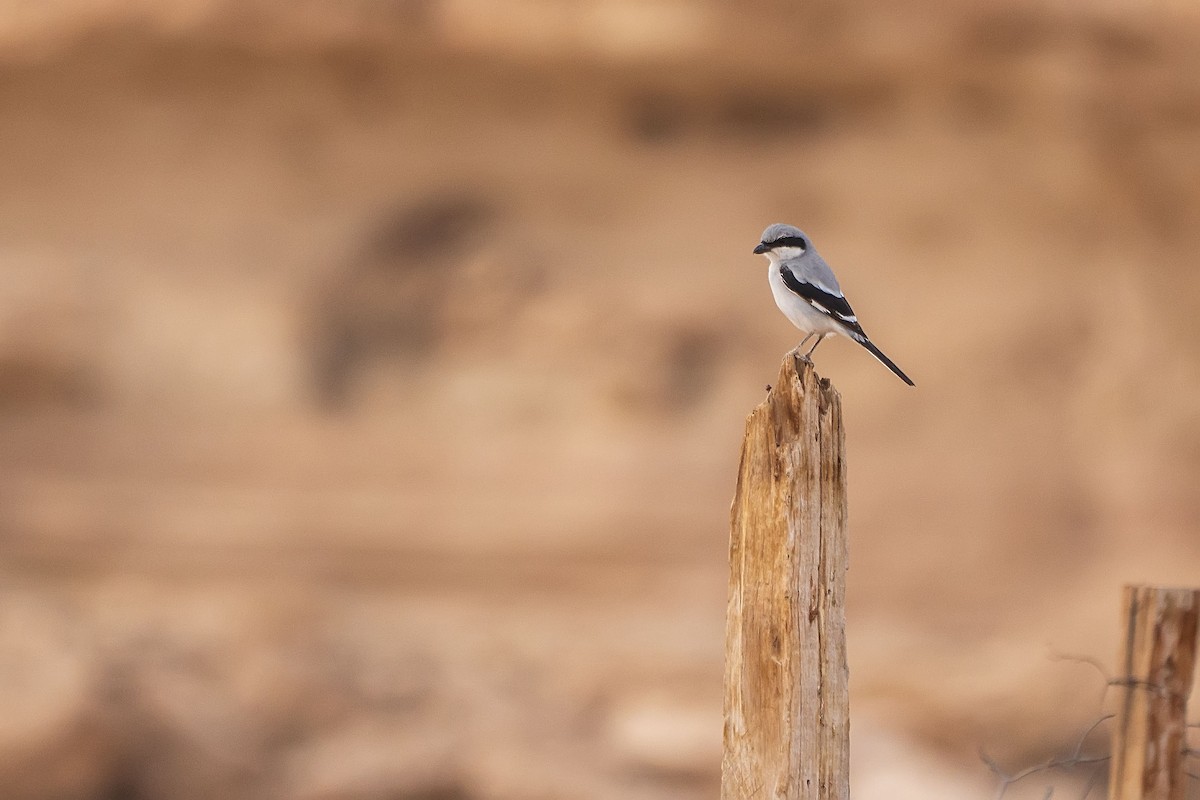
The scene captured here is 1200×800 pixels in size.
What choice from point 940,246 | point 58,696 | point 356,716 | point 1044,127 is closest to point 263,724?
point 356,716

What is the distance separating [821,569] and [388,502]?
31.1ft

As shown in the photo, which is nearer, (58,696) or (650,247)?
(58,696)

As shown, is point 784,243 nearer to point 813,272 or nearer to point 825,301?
point 813,272

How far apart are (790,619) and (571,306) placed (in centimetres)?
996

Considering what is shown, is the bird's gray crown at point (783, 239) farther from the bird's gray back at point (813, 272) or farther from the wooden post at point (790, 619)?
the wooden post at point (790, 619)

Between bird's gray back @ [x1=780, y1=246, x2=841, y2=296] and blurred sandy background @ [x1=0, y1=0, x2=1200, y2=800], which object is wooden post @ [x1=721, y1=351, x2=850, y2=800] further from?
blurred sandy background @ [x1=0, y1=0, x2=1200, y2=800]

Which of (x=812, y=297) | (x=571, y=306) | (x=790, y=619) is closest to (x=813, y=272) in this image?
(x=812, y=297)

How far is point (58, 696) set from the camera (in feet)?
25.4

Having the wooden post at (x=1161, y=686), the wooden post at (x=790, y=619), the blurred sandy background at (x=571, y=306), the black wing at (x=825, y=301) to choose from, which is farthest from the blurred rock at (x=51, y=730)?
the wooden post at (x=1161, y=686)

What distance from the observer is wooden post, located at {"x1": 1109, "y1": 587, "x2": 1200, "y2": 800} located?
8.38ft

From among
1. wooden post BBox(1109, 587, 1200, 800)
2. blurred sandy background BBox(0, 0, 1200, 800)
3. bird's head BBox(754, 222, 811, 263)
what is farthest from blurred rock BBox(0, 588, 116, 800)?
wooden post BBox(1109, 587, 1200, 800)

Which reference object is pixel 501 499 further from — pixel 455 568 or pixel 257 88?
pixel 257 88

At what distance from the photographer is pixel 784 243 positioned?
4430 mm

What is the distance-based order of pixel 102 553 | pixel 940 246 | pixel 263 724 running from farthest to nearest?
pixel 940 246
pixel 102 553
pixel 263 724
